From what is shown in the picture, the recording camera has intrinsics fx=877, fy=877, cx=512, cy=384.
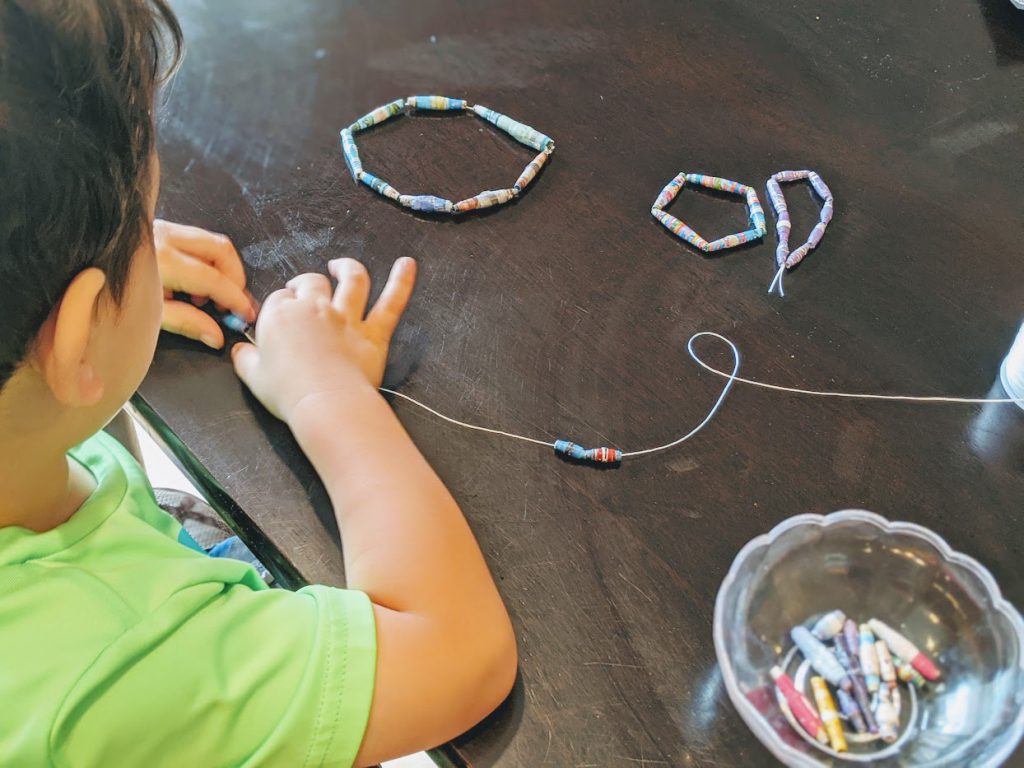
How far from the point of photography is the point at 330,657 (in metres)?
0.56

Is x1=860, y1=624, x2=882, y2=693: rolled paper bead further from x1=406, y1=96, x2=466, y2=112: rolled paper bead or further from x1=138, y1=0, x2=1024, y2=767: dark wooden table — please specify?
x1=406, y1=96, x2=466, y2=112: rolled paper bead

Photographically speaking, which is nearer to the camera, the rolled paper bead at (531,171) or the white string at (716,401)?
the white string at (716,401)

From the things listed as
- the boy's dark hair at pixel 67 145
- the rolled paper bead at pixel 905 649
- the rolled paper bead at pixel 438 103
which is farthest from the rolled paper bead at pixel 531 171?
the rolled paper bead at pixel 905 649

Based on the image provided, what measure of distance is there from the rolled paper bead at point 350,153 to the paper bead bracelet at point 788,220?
0.41 metres

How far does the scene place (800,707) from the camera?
586 mm

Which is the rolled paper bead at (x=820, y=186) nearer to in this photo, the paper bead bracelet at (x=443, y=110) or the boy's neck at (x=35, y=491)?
the paper bead bracelet at (x=443, y=110)

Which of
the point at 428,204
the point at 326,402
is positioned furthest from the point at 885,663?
the point at 428,204

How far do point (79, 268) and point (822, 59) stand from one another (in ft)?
2.66

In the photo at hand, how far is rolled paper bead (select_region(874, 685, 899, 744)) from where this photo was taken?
0.58 m

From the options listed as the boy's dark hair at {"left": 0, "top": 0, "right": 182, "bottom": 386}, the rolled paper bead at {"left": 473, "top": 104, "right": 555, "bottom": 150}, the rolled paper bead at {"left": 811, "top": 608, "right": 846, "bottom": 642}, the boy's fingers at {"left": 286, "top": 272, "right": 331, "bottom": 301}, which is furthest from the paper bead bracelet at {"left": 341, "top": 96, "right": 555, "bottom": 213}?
the rolled paper bead at {"left": 811, "top": 608, "right": 846, "bottom": 642}

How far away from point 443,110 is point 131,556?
22.8 inches

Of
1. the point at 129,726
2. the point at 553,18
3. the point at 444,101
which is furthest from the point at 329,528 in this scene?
the point at 553,18

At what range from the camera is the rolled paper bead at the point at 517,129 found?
90 cm

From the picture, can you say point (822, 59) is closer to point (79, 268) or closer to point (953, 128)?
point (953, 128)
